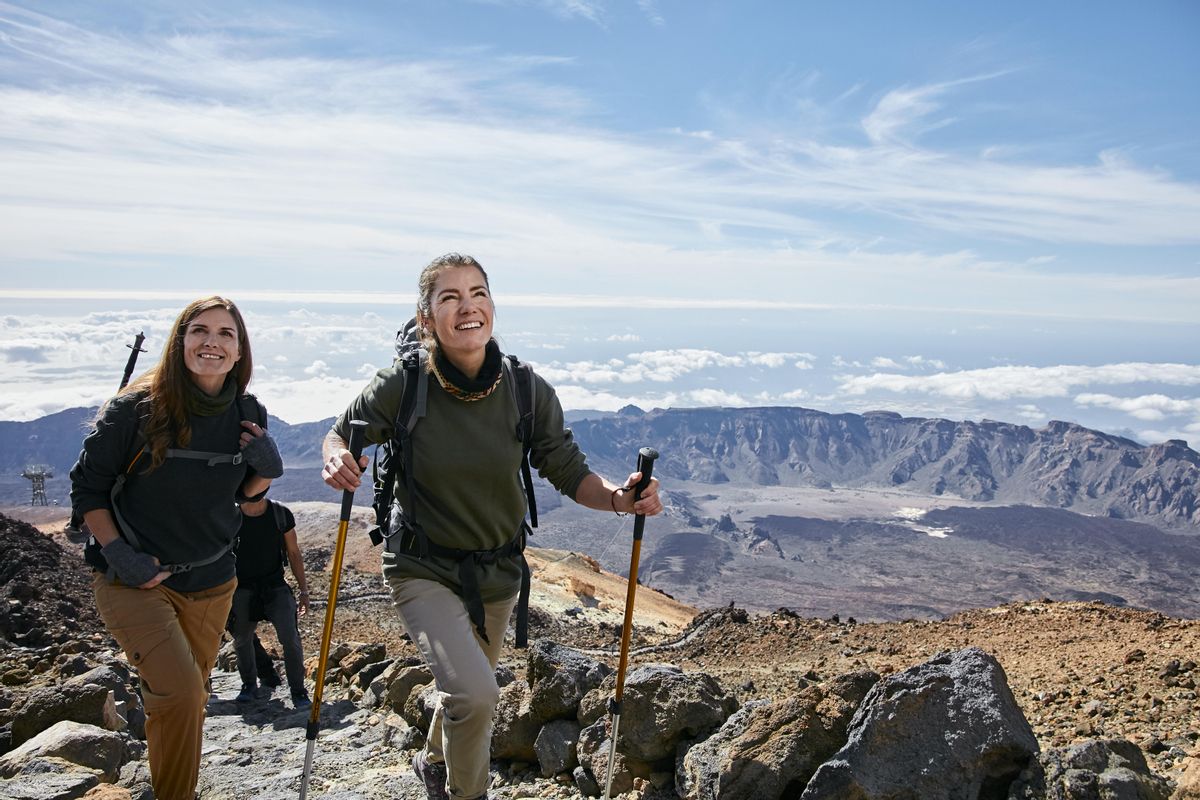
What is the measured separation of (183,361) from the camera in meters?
4.74

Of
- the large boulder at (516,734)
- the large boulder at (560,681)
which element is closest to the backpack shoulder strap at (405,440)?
the large boulder at (560,681)

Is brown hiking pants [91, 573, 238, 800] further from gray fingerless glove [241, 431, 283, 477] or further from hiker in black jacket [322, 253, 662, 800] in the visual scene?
hiker in black jacket [322, 253, 662, 800]

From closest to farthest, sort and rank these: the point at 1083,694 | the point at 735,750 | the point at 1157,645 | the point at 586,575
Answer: the point at 735,750 → the point at 1083,694 → the point at 1157,645 → the point at 586,575

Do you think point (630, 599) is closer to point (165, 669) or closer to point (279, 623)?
point (165, 669)

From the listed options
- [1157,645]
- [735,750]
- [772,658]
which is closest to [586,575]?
[772,658]

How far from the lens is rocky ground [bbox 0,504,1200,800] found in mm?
6363

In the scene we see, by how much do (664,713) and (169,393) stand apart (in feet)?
11.5

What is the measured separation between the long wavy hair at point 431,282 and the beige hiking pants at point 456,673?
1247 millimetres

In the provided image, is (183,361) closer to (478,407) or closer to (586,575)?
(478,407)

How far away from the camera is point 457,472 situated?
4.48 metres

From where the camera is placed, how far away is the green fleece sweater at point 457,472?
4480 millimetres

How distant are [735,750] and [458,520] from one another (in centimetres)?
210

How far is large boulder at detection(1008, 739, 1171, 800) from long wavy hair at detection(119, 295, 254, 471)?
15.3ft

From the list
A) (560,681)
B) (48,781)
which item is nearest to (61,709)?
(48,781)
